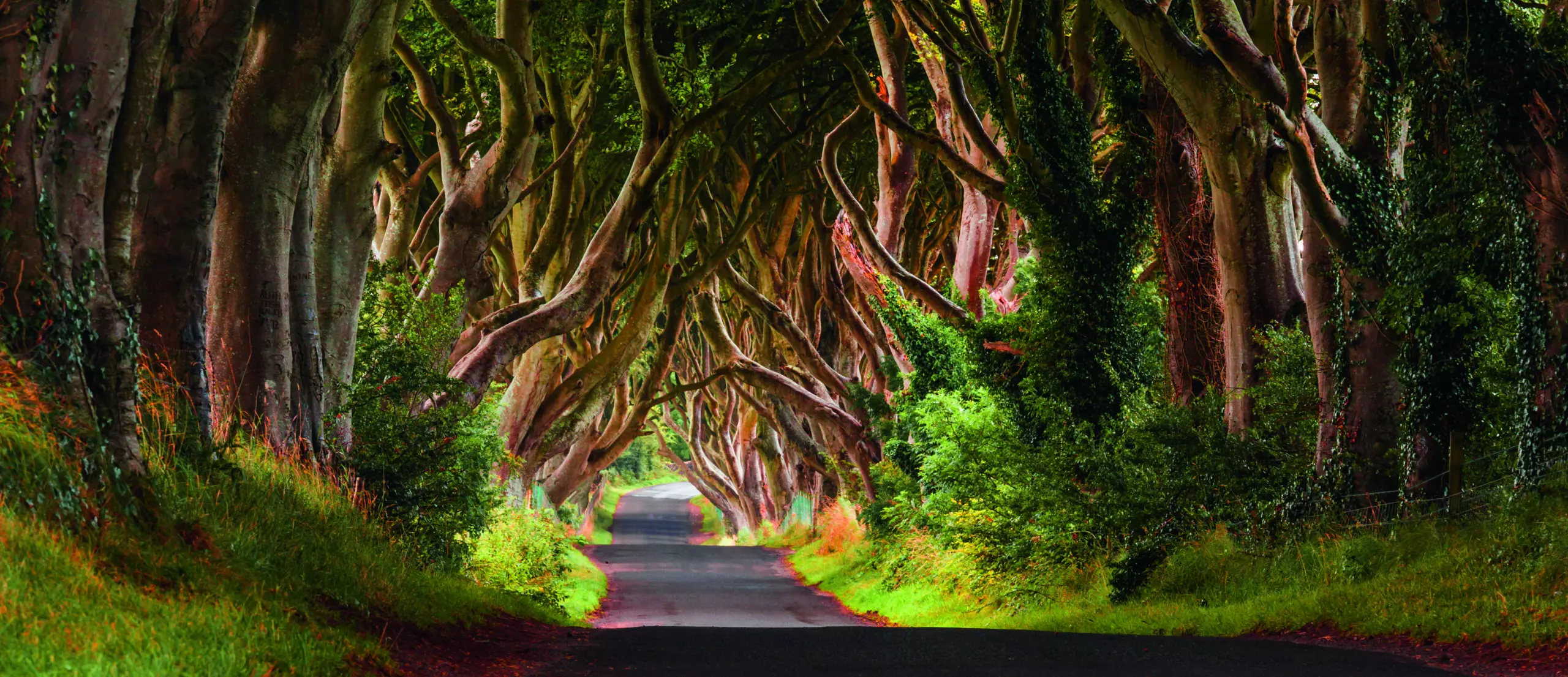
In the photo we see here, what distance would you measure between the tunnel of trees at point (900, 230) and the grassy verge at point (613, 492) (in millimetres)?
24263

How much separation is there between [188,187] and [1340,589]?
8.63 m

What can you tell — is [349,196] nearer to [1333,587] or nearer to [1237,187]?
[1237,187]

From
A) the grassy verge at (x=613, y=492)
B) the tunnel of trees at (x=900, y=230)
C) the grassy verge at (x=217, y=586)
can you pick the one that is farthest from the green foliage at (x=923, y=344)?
the grassy verge at (x=613, y=492)

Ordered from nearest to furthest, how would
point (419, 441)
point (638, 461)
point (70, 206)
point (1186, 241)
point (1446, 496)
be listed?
point (70, 206)
point (1446, 496)
point (419, 441)
point (1186, 241)
point (638, 461)

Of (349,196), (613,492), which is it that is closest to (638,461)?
(613,492)

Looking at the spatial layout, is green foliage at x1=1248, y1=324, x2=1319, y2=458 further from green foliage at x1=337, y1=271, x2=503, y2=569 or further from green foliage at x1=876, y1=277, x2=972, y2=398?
green foliage at x1=337, y1=271, x2=503, y2=569

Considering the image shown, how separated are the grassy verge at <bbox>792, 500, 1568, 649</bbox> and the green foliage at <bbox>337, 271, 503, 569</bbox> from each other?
5674 mm

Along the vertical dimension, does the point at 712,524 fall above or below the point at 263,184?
below

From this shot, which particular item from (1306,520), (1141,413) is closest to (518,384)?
(1141,413)

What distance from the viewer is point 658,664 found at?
24.5 feet

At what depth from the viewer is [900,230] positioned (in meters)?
21.2

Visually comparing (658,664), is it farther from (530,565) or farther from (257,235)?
(530,565)

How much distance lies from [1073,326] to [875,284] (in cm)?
681

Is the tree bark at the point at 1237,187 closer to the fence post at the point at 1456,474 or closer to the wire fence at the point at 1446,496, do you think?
the wire fence at the point at 1446,496
